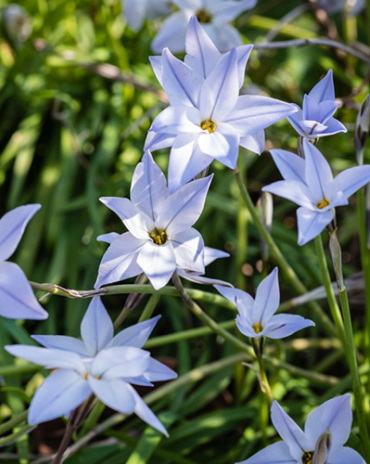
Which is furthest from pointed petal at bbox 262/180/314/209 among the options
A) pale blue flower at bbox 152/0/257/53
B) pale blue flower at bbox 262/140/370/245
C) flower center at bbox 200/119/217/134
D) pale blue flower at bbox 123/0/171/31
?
pale blue flower at bbox 123/0/171/31

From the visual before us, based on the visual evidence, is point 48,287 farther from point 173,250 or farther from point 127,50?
point 127,50

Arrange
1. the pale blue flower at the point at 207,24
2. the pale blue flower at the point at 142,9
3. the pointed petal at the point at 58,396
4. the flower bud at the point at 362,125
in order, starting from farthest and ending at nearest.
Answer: the pale blue flower at the point at 142,9, the pale blue flower at the point at 207,24, the flower bud at the point at 362,125, the pointed petal at the point at 58,396

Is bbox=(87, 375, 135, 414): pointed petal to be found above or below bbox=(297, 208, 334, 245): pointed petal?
below

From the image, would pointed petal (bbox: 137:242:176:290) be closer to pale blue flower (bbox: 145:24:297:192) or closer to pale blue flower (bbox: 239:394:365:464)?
pale blue flower (bbox: 145:24:297:192)

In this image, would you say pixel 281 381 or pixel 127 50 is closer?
pixel 281 381

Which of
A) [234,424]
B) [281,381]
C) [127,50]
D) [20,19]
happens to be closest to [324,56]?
[127,50]

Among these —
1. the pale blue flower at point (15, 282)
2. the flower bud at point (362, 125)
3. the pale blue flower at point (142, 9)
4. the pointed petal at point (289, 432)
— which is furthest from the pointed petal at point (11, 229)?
the pale blue flower at point (142, 9)

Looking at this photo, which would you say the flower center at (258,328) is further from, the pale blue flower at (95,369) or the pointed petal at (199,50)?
the pointed petal at (199,50)
